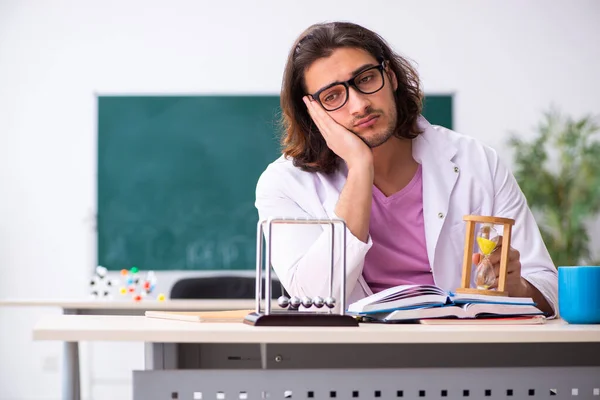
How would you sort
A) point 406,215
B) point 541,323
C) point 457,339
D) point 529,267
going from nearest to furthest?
point 457,339 < point 541,323 < point 529,267 < point 406,215

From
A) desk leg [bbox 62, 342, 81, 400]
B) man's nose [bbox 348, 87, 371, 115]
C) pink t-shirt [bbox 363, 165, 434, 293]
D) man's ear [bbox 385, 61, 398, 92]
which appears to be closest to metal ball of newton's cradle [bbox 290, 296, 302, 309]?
desk leg [bbox 62, 342, 81, 400]

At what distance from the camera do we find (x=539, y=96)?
553cm

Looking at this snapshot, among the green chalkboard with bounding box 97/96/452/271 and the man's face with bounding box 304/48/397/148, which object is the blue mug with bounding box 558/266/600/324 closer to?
the man's face with bounding box 304/48/397/148

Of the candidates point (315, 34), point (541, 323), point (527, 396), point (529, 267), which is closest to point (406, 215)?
point (529, 267)

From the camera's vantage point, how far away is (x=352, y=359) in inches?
61.6

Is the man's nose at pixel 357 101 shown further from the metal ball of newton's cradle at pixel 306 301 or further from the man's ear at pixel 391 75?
the metal ball of newton's cradle at pixel 306 301

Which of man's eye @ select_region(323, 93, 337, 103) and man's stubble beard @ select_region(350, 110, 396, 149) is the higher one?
man's eye @ select_region(323, 93, 337, 103)

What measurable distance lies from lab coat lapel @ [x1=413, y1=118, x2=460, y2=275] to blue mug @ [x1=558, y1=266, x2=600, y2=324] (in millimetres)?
590

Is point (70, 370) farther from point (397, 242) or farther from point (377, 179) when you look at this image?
point (377, 179)

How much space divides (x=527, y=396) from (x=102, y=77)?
15.2 feet

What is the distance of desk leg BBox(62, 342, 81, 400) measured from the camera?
4.33 ft

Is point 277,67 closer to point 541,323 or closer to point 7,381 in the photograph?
point 7,381

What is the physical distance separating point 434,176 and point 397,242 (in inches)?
8.2

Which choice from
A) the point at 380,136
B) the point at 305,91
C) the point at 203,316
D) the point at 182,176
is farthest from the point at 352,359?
the point at 182,176
